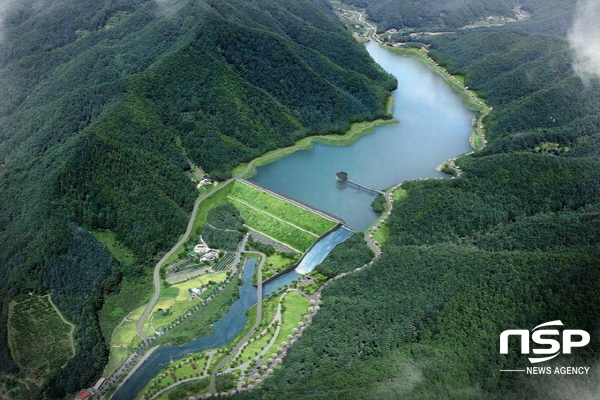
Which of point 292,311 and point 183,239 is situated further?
point 183,239

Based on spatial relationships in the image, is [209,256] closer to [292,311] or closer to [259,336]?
[292,311]

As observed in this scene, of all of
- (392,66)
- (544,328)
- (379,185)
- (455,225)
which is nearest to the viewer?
(544,328)

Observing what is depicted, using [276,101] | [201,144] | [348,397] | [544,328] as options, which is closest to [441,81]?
[276,101]

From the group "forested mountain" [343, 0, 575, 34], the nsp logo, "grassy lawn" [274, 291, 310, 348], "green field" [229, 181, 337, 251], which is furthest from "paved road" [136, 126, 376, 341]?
Answer: "forested mountain" [343, 0, 575, 34]

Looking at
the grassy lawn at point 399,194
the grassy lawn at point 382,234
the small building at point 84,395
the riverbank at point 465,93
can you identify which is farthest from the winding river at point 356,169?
the grassy lawn at point 382,234

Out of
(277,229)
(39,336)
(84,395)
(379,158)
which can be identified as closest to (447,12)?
(379,158)

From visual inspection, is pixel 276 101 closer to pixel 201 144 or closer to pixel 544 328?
pixel 201 144

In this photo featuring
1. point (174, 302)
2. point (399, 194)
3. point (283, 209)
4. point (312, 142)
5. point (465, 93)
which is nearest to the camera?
point (174, 302)
